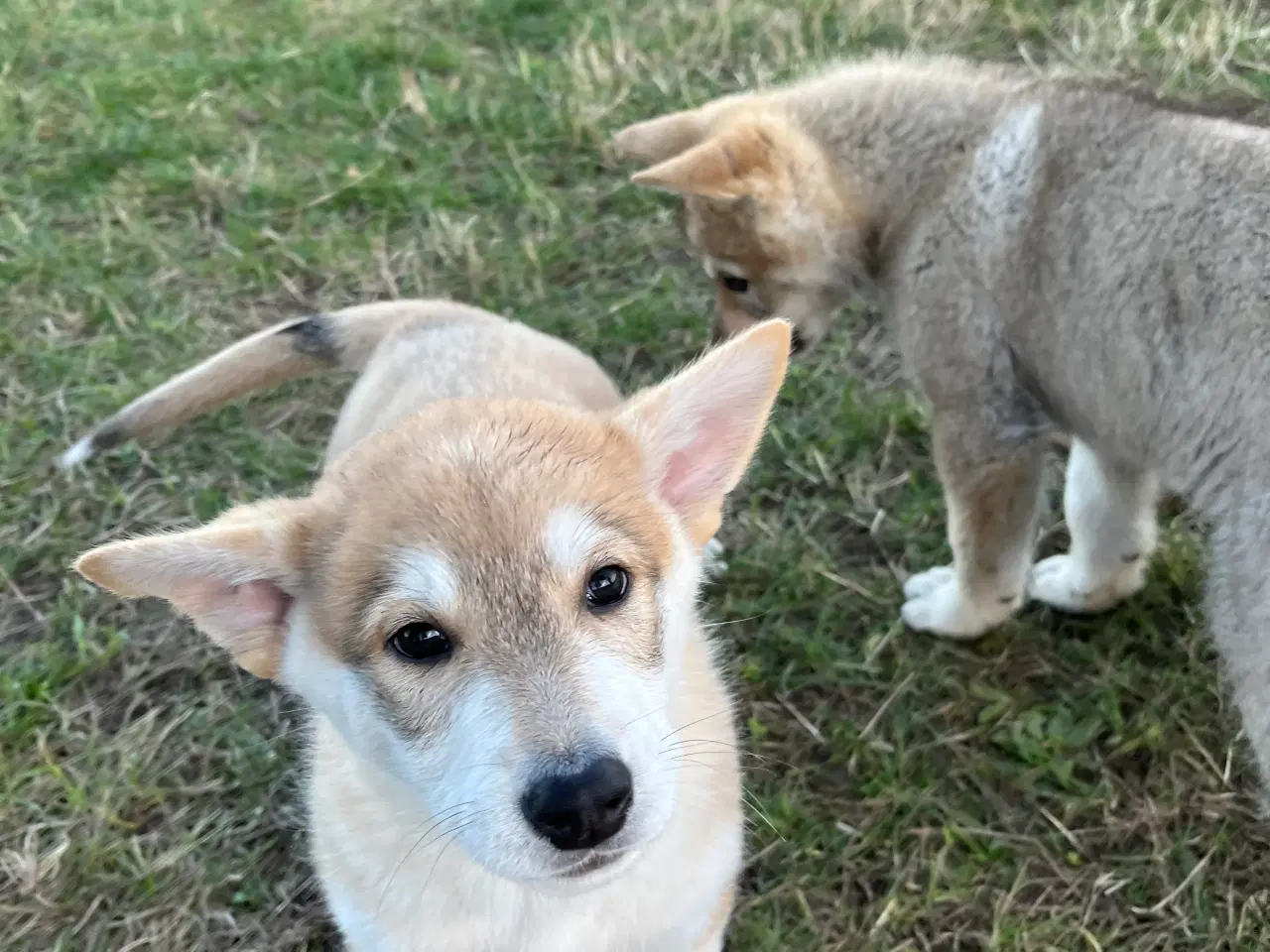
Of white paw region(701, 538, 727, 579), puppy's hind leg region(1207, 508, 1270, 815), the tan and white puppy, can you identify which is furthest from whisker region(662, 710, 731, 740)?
puppy's hind leg region(1207, 508, 1270, 815)

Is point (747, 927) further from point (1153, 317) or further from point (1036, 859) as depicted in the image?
point (1153, 317)

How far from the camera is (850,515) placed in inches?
140

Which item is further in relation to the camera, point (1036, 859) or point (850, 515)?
point (850, 515)

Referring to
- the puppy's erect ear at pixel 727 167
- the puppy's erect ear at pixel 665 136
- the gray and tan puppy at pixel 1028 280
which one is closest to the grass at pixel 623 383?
the gray and tan puppy at pixel 1028 280

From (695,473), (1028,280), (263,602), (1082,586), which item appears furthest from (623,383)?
(263,602)

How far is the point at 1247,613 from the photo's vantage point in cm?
226

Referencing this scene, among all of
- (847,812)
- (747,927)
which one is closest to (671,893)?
(747,927)

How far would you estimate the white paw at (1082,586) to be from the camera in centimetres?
316

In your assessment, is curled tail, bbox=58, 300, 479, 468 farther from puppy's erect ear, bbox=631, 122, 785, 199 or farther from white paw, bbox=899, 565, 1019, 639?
white paw, bbox=899, 565, 1019, 639

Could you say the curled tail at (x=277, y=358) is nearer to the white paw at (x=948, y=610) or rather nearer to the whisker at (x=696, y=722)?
the whisker at (x=696, y=722)

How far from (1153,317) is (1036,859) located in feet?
4.50

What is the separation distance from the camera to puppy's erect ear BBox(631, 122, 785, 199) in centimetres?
308

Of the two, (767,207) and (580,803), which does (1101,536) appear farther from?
(580,803)

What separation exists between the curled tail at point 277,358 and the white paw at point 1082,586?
192 cm
